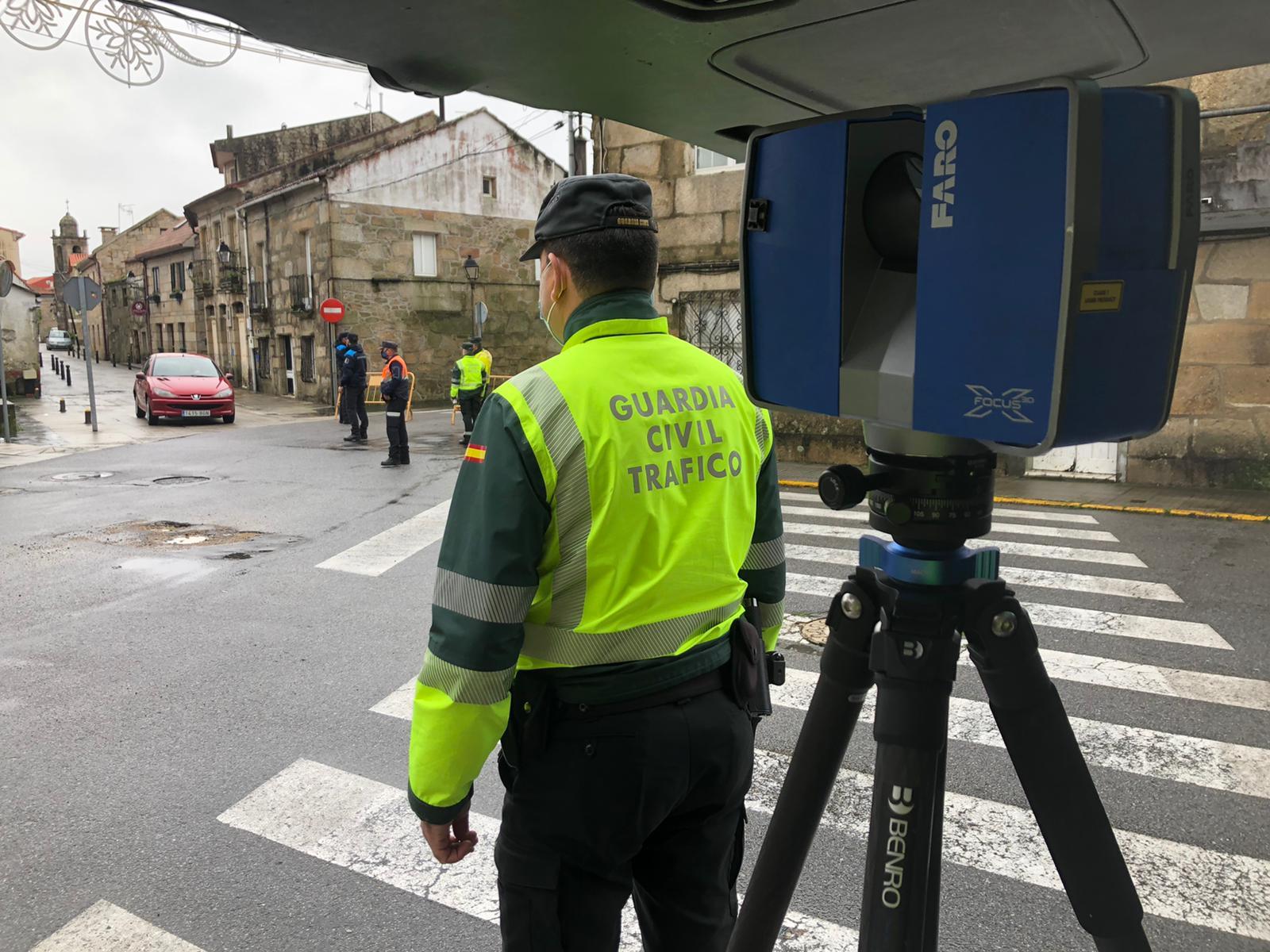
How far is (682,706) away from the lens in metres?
1.82

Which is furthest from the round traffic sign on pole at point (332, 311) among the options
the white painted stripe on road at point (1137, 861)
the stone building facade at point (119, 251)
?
the stone building facade at point (119, 251)

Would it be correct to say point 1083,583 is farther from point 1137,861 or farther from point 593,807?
point 593,807

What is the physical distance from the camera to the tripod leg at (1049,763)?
4.57ft

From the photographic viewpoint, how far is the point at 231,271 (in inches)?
1387

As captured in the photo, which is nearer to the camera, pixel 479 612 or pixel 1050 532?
pixel 479 612

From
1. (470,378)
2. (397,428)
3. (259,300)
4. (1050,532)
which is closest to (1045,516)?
(1050,532)

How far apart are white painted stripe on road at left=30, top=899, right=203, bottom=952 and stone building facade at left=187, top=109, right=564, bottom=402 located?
26051mm

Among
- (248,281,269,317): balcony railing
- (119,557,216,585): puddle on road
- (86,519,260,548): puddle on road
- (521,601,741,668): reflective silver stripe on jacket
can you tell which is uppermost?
(248,281,269,317): balcony railing

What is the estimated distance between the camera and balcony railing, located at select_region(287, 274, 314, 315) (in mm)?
28922

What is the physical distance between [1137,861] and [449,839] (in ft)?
8.29

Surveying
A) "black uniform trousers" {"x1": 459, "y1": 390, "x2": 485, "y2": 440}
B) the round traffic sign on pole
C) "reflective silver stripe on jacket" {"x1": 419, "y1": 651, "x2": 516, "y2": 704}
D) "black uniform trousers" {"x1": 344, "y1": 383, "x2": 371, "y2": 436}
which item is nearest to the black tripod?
"reflective silver stripe on jacket" {"x1": 419, "y1": 651, "x2": 516, "y2": 704}

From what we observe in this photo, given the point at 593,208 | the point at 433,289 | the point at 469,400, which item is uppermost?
the point at 433,289

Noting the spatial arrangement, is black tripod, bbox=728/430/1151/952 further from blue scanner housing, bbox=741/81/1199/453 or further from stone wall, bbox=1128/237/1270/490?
stone wall, bbox=1128/237/1270/490

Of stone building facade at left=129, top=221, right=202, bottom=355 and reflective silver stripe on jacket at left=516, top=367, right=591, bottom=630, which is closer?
reflective silver stripe on jacket at left=516, top=367, right=591, bottom=630
